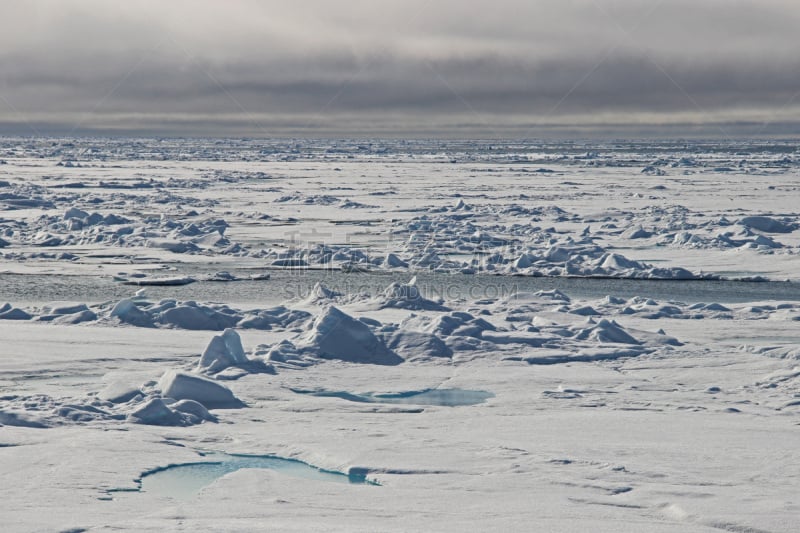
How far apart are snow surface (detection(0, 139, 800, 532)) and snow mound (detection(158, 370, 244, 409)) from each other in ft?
0.06

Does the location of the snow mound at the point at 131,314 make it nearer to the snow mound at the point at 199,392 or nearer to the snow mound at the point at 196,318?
the snow mound at the point at 196,318

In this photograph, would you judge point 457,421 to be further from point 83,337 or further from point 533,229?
point 533,229

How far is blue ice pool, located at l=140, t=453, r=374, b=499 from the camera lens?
6105 mm

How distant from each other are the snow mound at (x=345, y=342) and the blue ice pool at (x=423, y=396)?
4.06ft

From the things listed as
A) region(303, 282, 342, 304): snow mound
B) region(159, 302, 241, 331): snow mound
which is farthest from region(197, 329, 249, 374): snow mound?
region(303, 282, 342, 304): snow mound

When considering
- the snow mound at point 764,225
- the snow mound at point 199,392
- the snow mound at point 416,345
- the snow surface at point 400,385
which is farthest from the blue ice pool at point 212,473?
the snow mound at point 764,225

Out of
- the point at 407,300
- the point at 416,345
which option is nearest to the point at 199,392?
the point at 416,345

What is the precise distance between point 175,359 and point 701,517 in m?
5.83

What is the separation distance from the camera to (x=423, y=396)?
874 cm

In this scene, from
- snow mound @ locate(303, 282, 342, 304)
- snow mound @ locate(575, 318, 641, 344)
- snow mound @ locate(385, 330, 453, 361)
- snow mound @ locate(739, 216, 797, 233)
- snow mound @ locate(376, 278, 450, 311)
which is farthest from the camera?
snow mound @ locate(739, 216, 797, 233)

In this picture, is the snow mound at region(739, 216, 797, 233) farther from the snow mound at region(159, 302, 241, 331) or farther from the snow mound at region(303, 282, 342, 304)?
the snow mound at region(159, 302, 241, 331)

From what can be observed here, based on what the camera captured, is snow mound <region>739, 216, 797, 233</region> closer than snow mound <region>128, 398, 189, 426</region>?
No

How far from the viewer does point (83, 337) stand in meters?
11.0

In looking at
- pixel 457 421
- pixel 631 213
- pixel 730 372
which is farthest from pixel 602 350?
pixel 631 213
